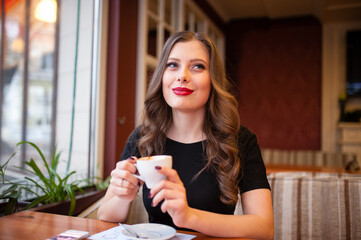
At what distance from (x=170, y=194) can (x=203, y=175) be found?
0.44m

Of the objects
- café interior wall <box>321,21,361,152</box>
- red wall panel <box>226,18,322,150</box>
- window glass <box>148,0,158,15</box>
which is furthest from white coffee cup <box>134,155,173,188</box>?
café interior wall <box>321,21,361,152</box>

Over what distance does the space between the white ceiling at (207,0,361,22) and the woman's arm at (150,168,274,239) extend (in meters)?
4.22

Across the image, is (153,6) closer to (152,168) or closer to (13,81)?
(13,81)

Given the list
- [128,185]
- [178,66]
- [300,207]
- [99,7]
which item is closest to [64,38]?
[99,7]

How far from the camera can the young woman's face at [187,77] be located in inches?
47.7

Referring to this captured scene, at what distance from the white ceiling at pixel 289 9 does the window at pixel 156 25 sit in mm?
670

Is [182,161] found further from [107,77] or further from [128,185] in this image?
[107,77]

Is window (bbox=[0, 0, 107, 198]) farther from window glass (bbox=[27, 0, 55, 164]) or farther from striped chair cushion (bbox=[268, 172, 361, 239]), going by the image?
striped chair cushion (bbox=[268, 172, 361, 239])

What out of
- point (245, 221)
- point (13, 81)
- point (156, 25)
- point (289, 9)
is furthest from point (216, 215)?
point (289, 9)

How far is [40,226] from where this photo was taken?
99 centimetres

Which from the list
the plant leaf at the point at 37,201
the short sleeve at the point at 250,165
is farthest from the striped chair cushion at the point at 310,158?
the plant leaf at the point at 37,201

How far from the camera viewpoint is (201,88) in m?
1.24

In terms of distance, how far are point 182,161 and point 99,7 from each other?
1.65m

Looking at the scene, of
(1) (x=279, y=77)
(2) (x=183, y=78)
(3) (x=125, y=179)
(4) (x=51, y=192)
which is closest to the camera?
(3) (x=125, y=179)
